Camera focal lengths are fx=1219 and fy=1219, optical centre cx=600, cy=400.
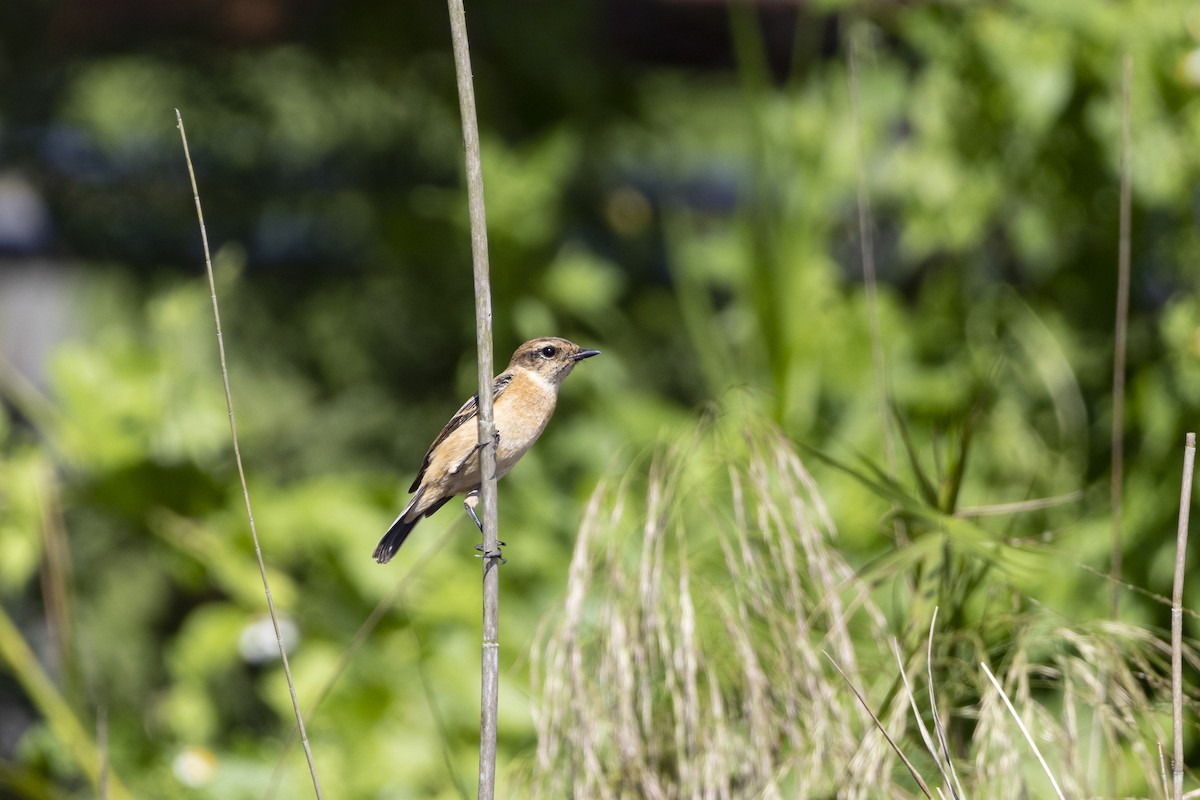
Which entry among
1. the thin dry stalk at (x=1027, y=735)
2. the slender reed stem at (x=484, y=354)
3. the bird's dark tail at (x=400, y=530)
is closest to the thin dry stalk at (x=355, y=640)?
the bird's dark tail at (x=400, y=530)

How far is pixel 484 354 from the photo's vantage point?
2.65 feet

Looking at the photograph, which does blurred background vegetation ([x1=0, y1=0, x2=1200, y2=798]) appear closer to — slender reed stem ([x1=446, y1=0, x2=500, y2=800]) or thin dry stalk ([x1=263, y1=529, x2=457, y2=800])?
thin dry stalk ([x1=263, y1=529, x2=457, y2=800])

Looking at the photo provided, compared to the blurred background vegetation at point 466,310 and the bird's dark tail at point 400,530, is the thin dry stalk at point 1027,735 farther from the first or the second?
the bird's dark tail at point 400,530

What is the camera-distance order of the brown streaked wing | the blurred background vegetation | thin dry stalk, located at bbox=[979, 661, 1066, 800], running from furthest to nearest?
the blurred background vegetation
the brown streaked wing
thin dry stalk, located at bbox=[979, 661, 1066, 800]

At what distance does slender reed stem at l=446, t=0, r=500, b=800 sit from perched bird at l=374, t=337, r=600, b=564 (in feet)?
0.43

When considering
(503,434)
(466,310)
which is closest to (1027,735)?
(503,434)

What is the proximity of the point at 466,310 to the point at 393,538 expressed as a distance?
2.03 meters

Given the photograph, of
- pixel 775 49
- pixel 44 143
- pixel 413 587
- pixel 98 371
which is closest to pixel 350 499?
pixel 413 587

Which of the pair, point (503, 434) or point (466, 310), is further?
point (466, 310)

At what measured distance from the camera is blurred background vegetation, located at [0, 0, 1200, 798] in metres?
2.36

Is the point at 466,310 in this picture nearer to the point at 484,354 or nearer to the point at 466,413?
the point at 466,413

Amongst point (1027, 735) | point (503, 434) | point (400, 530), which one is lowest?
point (1027, 735)

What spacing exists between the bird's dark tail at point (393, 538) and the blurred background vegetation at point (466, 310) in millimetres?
474

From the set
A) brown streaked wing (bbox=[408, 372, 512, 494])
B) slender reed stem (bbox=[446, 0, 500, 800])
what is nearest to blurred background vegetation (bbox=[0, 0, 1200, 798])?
brown streaked wing (bbox=[408, 372, 512, 494])
